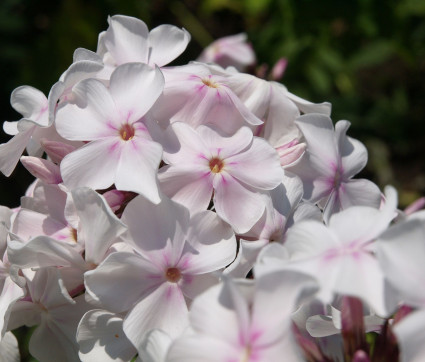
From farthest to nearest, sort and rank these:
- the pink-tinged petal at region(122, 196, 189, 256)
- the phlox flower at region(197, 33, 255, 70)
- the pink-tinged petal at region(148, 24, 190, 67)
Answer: the phlox flower at region(197, 33, 255, 70) → the pink-tinged petal at region(148, 24, 190, 67) → the pink-tinged petal at region(122, 196, 189, 256)

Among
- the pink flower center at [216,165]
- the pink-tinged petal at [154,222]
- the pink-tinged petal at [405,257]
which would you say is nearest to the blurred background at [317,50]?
the pink flower center at [216,165]

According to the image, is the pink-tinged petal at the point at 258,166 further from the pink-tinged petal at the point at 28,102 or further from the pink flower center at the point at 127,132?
the pink-tinged petal at the point at 28,102

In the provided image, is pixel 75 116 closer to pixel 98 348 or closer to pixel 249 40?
pixel 98 348

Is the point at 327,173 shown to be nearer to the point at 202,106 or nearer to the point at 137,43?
the point at 202,106

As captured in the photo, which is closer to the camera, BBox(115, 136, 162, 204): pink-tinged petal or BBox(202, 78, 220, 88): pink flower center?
BBox(115, 136, 162, 204): pink-tinged petal

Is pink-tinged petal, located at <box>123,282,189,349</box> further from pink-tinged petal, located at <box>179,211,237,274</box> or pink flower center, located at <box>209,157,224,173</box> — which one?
pink flower center, located at <box>209,157,224,173</box>

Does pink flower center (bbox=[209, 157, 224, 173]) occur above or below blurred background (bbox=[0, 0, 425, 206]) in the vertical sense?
above

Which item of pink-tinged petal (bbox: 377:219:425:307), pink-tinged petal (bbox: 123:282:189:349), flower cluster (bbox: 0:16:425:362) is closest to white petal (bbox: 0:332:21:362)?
flower cluster (bbox: 0:16:425:362)
